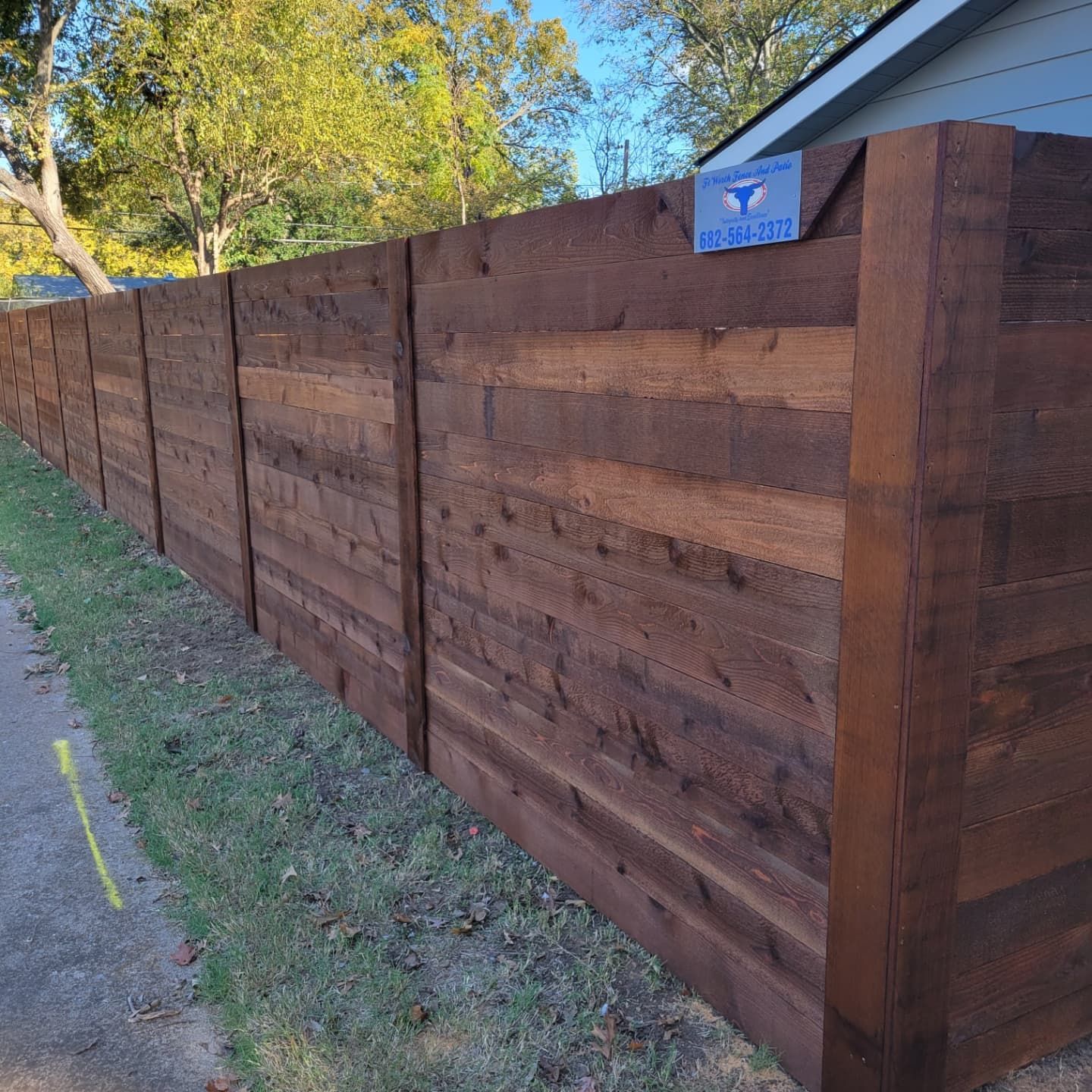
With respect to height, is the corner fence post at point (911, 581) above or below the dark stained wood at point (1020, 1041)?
above

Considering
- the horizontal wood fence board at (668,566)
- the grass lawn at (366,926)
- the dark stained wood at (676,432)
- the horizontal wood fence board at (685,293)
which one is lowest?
the grass lawn at (366,926)

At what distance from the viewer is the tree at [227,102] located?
2102cm

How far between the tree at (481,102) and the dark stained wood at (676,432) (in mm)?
36413

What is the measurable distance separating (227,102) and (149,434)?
1786cm

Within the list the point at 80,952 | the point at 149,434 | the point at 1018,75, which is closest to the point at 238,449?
the point at 149,434

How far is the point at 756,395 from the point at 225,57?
23611 mm

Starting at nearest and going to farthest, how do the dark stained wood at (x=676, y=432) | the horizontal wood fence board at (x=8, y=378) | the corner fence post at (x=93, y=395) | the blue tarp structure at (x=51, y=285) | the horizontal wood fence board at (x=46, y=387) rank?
the dark stained wood at (x=676, y=432) → the corner fence post at (x=93, y=395) → the horizontal wood fence board at (x=46, y=387) → the horizontal wood fence board at (x=8, y=378) → the blue tarp structure at (x=51, y=285)

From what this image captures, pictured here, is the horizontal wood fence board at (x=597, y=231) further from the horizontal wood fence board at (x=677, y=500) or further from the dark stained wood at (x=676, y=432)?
the horizontal wood fence board at (x=677, y=500)

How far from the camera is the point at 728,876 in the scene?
90.0 inches

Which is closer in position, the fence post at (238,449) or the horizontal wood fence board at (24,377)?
the fence post at (238,449)

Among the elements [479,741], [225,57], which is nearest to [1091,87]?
[479,741]

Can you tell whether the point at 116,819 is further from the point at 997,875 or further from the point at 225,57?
the point at 225,57

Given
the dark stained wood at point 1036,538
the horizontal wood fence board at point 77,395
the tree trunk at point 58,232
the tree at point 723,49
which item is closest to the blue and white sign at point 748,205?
the dark stained wood at point 1036,538

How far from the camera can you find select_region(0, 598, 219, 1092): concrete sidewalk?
2.37 metres
